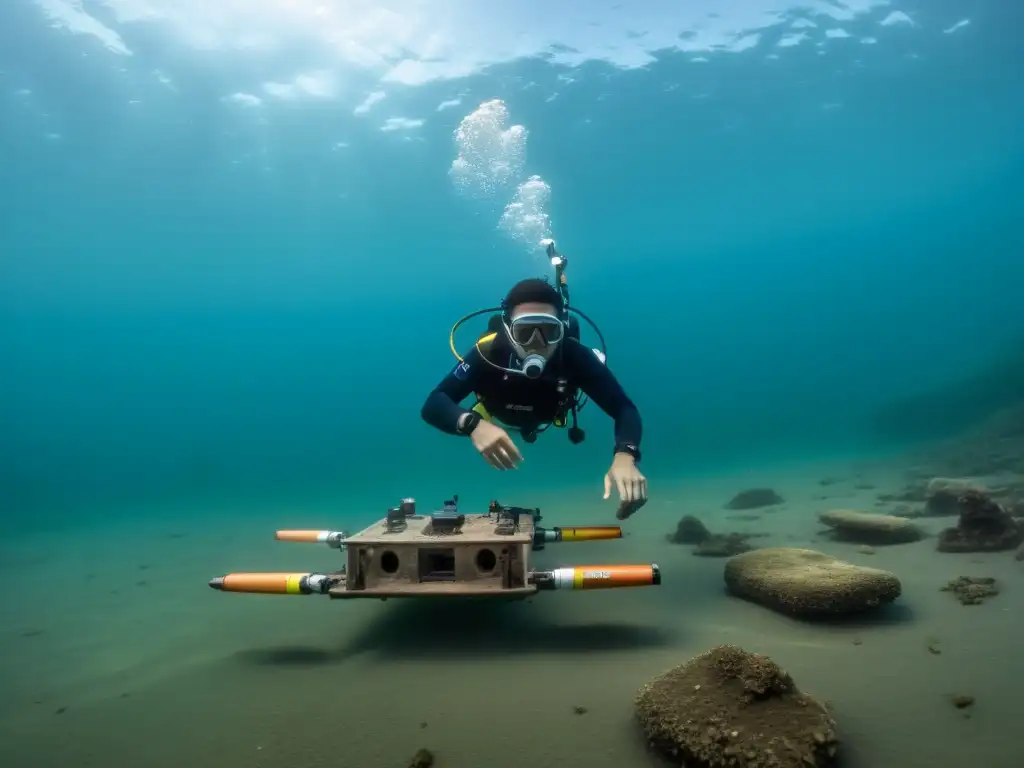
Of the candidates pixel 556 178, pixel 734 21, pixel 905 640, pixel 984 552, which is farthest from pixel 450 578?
pixel 556 178

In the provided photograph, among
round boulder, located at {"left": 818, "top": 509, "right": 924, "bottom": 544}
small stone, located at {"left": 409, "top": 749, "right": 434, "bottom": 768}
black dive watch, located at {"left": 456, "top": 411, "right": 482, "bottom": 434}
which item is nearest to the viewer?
small stone, located at {"left": 409, "top": 749, "right": 434, "bottom": 768}

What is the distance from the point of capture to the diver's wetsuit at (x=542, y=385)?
4.85 metres

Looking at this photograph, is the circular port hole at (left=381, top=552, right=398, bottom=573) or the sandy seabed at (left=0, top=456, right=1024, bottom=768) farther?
the circular port hole at (left=381, top=552, right=398, bottom=573)

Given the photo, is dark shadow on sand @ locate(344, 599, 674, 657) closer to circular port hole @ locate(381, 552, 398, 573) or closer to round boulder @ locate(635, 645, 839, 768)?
circular port hole @ locate(381, 552, 398, 573)

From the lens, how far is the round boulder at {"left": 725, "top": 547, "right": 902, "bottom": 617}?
3.69 metres

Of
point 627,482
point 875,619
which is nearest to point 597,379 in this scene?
point 627,482

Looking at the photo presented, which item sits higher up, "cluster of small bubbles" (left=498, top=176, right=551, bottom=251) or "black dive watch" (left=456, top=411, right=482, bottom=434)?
"cluster of small bubbles" (left=498, top=176, right=551, bottom=251)

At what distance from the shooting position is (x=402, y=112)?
27984mm

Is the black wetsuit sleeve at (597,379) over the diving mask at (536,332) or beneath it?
beneath

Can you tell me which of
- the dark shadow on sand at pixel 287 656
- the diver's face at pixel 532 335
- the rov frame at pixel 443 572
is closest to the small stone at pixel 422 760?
the rov frame at pixel 443 572

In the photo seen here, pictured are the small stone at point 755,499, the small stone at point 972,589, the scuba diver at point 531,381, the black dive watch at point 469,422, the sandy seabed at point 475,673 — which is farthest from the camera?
the small stone at point 755,499

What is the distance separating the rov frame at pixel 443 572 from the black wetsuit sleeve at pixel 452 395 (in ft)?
2.84

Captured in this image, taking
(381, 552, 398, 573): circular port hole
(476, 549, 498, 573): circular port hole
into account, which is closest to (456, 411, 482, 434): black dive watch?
(476, 549, 498, 573): circular port hole

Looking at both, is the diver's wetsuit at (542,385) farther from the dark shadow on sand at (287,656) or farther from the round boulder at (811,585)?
the dark shadow on sand at (287,656)
